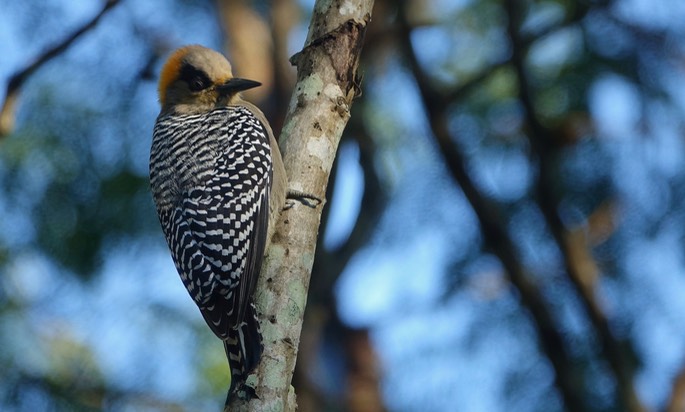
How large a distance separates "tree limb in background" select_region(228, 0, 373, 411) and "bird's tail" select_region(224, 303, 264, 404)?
0.17ft

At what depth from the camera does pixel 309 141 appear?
17.1ft

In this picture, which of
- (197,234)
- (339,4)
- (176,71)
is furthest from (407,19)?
(197,234)

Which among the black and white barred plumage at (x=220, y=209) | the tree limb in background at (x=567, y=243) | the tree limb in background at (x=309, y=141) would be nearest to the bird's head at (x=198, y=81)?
the black and white barred plumage at (x=220, y=209)

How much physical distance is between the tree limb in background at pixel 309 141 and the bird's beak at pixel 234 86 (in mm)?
1074

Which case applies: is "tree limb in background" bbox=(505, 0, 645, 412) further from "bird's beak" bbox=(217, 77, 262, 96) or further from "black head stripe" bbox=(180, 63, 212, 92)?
"black head stripe" bbox=(180, 63, 212, 92)

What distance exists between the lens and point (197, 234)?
552 centimetres

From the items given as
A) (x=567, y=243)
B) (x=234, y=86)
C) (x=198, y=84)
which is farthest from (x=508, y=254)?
(x=198, y=84)

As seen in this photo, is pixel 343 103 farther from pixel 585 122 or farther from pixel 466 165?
pixel 585 122

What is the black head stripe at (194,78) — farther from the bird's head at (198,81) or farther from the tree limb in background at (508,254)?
the tree limb in background at (508,254)

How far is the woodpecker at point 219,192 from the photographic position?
5.01 meters

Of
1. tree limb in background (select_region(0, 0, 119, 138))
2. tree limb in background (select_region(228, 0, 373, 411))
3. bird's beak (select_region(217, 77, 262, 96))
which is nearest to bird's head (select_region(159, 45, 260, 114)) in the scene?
bird's beak (select_region(217, 77, 262, 96))

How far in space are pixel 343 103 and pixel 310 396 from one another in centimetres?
291

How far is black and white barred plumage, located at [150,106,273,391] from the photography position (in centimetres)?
498

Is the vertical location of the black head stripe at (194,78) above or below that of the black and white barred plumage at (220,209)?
above
